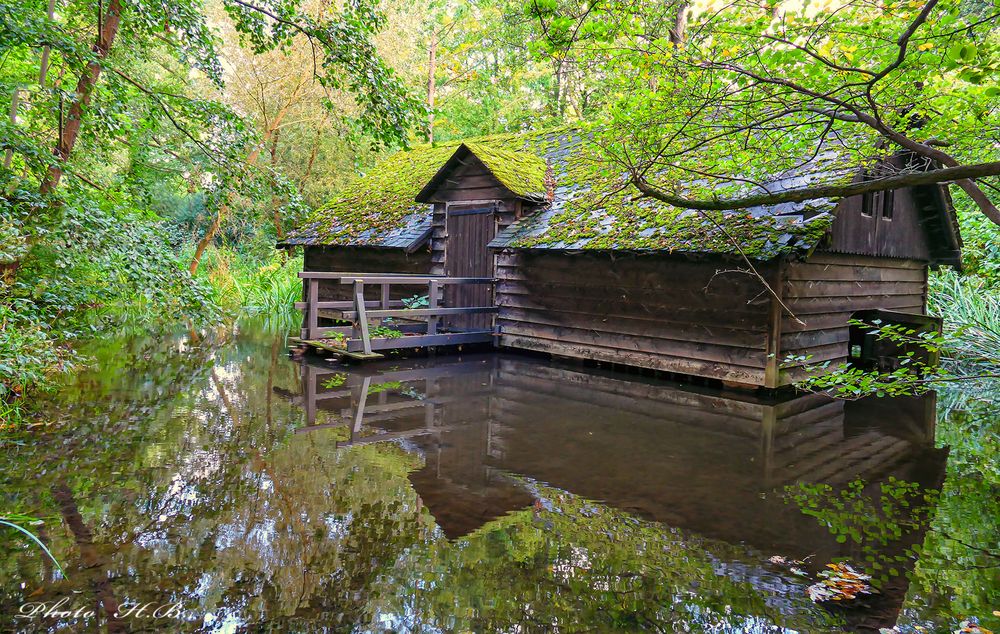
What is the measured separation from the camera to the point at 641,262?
1128 centimetres

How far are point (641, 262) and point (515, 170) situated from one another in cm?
405

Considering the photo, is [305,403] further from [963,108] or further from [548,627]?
[963,108]

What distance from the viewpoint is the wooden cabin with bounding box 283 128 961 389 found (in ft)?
32.2

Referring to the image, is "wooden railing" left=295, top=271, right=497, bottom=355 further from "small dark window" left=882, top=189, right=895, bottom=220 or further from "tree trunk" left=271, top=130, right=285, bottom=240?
"tree trunk" left=271, top=130, right=285, bottom=240

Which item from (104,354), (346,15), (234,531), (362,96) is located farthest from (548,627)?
(104,354)

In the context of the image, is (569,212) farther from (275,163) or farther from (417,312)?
(275,163)

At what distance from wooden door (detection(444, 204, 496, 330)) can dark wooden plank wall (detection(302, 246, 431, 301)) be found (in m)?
0.99

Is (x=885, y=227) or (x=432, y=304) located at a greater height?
(x=885, y=227)

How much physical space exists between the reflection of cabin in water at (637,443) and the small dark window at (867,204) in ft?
10.9

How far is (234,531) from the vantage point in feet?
14.0

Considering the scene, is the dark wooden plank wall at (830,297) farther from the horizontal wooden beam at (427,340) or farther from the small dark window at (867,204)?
the horizontal wooden beam at (427,340)

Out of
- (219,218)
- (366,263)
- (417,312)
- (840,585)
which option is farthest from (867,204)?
(219,218)

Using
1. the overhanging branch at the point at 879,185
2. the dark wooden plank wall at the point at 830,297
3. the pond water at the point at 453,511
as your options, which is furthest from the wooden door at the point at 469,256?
the overhanging branch at the point at 879,185

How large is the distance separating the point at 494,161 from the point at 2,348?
960 centimetres
